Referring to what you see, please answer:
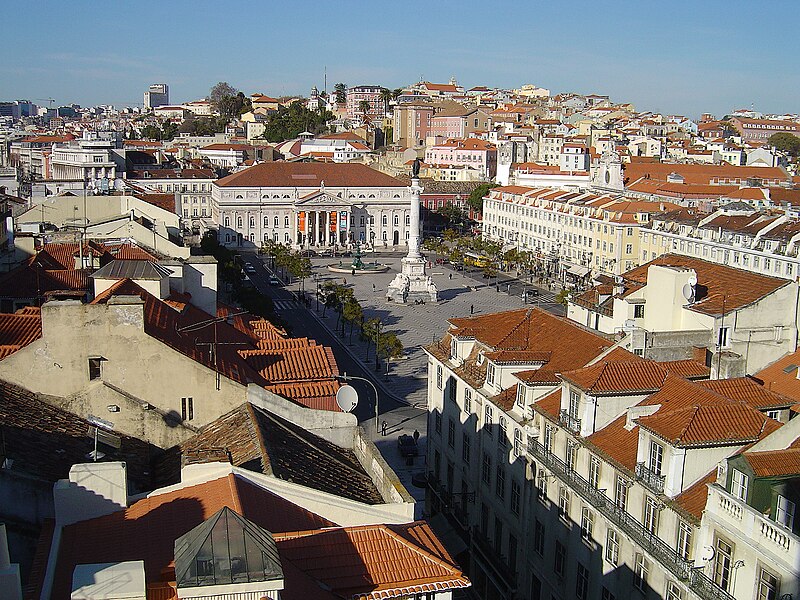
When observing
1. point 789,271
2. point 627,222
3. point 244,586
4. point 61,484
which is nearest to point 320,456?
point 61,484

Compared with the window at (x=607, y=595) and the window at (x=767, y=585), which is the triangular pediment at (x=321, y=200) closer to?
the window at (x=607, y=595)

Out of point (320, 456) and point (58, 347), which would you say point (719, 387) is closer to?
point (320, 456)

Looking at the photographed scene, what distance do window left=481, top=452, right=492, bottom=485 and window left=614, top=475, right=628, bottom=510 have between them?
733 cm

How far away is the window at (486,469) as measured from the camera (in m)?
28.1

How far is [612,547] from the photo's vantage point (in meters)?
20.9

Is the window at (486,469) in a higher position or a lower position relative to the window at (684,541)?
lower

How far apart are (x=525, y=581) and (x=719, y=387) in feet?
25.5

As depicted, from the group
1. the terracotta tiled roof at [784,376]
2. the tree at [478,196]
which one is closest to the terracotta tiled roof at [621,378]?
the terracotta tiled roof at [784,376]

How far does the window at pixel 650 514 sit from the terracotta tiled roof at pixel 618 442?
0.90 metres

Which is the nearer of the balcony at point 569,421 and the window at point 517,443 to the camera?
the balcony at point 569,421

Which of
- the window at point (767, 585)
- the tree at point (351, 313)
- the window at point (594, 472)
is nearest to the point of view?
the window at point (767, 585)

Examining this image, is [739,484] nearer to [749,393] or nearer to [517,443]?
[749,393]

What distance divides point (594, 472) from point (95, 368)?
12.0 m

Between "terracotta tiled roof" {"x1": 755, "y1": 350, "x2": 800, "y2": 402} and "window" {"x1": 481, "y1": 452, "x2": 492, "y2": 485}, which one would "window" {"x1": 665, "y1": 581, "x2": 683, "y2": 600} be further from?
"window" {"x1": 481, "y1": 452, "x2": 492, "y2": 485}
